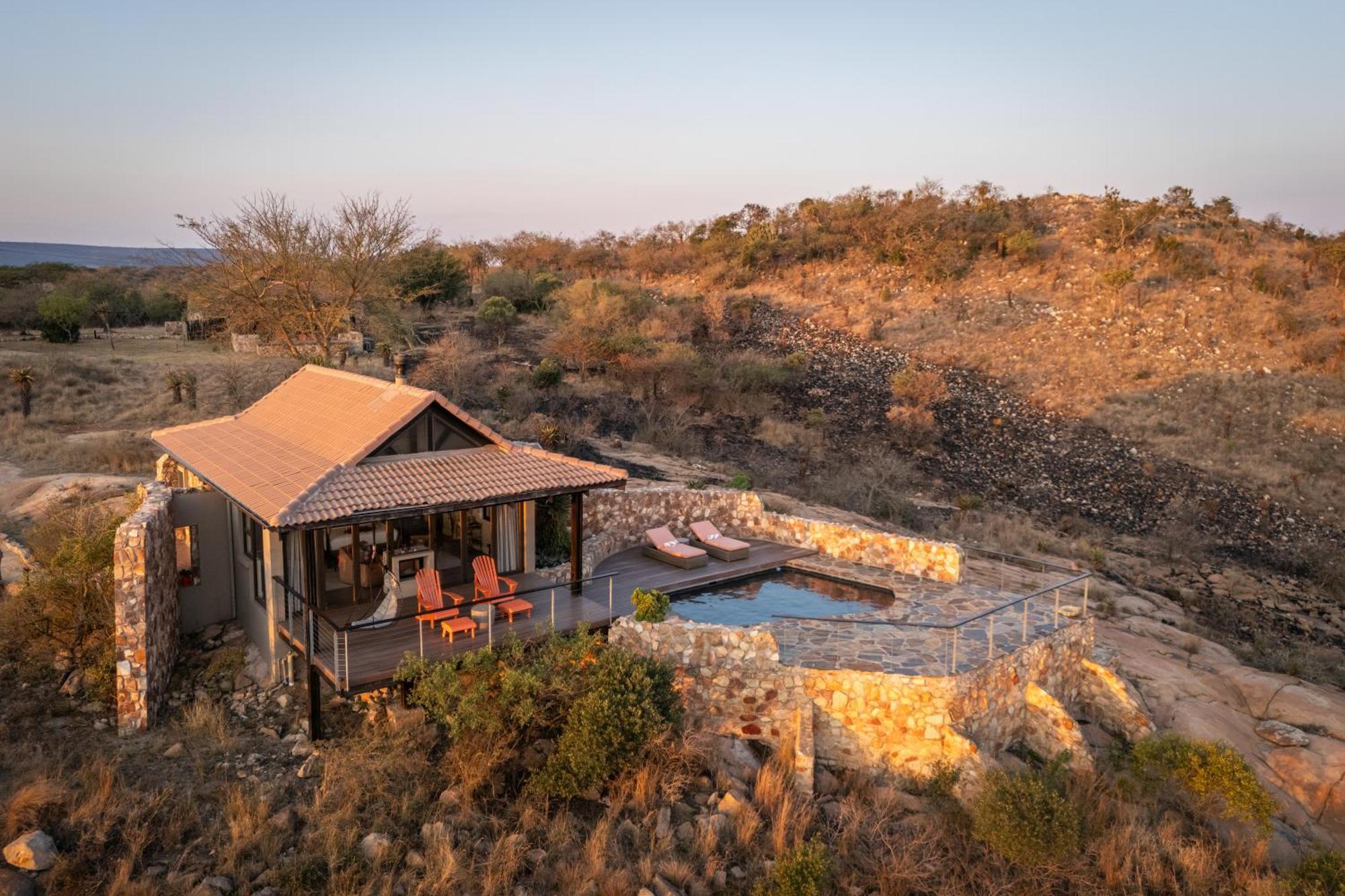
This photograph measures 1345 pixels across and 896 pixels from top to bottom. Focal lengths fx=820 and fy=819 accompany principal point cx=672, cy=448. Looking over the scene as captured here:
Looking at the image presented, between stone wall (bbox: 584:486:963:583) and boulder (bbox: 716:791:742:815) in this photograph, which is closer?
boulder (bbox: 716:791:742:815)

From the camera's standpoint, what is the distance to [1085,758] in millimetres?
12320

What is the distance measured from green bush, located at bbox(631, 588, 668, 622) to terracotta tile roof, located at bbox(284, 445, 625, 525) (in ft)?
7.33

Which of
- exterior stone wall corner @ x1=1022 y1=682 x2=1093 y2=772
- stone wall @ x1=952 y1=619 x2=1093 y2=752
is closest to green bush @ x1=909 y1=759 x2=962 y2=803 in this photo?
stone wall @ x1=952 y1=619 x2=1093 y2=752

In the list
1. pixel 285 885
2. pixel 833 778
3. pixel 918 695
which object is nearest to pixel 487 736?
pixel 285 885

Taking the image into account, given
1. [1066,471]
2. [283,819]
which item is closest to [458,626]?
[283,819]

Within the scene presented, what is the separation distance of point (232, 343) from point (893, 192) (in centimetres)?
3973

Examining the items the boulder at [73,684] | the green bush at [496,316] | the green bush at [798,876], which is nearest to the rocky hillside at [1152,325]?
the green bush at [496,316]

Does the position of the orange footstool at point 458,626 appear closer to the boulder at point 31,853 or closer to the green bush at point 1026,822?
the boulder at point 31,853

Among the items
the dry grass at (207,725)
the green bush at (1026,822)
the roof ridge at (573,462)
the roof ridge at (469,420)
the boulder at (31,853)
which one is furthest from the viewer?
the roof ridge at (573,462)

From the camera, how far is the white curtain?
47.8 feet

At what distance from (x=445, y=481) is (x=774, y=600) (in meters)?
6.33

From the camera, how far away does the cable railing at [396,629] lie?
10.8 metres

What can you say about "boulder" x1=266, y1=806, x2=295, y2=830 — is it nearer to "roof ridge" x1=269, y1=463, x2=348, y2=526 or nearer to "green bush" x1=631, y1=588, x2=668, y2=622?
"roof ridge" x1=269, y1=463, x2=348, y2=526

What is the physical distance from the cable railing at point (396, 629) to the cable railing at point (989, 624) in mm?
3581
